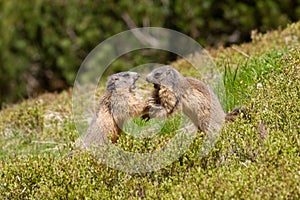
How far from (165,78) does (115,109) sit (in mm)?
485

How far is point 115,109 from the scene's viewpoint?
595cm

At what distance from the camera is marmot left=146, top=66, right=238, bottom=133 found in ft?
18.8

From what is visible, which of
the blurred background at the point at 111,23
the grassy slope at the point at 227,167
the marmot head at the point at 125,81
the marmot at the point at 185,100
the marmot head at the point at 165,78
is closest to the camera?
the grassy slope at the point at 227,167

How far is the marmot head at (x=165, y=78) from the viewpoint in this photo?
5844mm

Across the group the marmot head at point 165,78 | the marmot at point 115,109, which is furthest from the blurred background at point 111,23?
the marmot head at point 165,78

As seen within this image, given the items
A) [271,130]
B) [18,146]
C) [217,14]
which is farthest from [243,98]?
[217,14]

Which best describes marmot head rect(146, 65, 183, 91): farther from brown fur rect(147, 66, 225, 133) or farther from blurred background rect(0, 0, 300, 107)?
blurred background rect(0, 0, 300, 107)

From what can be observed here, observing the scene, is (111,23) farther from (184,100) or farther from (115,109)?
(184,100)

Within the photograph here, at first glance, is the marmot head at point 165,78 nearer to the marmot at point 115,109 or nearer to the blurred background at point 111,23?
the marmot at point 115,109

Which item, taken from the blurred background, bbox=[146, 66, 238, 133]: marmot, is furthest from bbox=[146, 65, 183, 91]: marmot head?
the blurred background

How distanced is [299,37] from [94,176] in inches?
160

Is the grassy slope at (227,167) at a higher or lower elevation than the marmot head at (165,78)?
lower

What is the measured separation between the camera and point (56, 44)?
13070mm

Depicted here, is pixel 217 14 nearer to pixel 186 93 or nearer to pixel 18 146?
pixel 18 146
